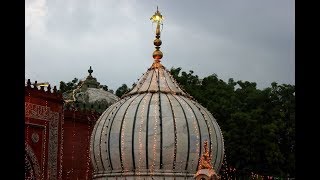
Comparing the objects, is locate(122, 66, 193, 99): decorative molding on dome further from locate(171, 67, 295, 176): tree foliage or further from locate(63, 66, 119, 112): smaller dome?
locate(171, 67, 295, 176): tree foliage

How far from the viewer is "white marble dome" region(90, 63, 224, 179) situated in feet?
33.2

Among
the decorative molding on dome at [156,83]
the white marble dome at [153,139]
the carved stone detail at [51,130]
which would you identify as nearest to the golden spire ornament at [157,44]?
the decorative molding on dome at [156,83]

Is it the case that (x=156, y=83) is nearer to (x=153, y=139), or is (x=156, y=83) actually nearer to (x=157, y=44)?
(x=157, y=44)

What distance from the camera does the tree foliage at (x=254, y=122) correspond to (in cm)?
2048

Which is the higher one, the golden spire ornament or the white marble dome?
the golden spire ornament

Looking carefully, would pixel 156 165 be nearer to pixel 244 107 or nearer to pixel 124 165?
pixel 124 165

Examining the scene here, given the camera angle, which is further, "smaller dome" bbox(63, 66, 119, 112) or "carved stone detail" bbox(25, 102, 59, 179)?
"smaller dome" bbox(63, 66, 119, 112)

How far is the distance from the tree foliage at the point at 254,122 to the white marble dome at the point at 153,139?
983 cm

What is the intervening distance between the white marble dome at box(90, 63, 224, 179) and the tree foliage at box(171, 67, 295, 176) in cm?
983

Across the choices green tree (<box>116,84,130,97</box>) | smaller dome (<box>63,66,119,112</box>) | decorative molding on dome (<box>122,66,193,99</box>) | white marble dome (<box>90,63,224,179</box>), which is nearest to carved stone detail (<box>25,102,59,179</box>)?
smaller dome (<box>63,66,119,112</box>)

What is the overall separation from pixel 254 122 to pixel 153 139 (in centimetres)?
1122

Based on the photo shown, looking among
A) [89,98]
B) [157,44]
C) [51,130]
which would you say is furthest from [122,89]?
[157,44]

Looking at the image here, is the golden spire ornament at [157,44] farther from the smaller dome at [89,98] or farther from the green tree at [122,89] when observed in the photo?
the green tree at [122,89]
